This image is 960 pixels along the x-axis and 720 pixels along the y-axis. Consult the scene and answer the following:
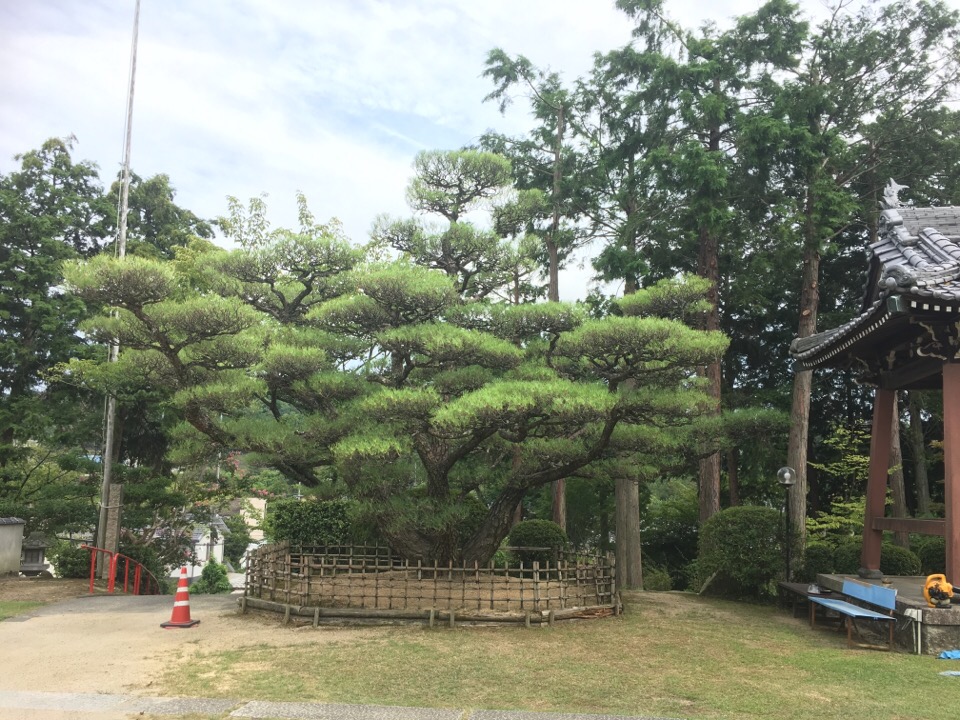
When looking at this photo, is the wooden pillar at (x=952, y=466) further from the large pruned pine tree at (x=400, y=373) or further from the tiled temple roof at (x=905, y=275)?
the large pruned pine tree at (x=400, y=373)

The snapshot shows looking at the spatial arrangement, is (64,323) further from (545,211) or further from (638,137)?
(638,137)

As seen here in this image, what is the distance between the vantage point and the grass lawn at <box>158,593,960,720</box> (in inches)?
229

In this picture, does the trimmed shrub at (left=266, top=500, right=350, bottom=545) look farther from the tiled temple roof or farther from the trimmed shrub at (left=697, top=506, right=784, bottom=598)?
the tiled temple roof

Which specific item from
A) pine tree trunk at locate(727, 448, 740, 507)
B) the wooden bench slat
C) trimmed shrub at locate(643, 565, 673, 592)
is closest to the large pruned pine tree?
the wooden bench slat

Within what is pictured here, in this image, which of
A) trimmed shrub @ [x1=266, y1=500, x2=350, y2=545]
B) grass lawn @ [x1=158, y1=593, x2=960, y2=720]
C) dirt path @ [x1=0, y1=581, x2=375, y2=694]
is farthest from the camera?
trimmed shrub @ [x1=266, y1=500, x2=350, y2=545]

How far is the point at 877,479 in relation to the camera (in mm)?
10398

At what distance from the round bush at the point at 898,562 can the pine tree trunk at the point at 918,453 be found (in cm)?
633

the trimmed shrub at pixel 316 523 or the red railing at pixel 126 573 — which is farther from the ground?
the trimmed shrub at pixel 316 523

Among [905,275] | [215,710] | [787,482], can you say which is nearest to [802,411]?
[787,482]

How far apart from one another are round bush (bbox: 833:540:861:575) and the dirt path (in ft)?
26.5

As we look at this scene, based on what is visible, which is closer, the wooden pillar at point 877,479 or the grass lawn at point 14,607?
the wooden pillar at point 877,479

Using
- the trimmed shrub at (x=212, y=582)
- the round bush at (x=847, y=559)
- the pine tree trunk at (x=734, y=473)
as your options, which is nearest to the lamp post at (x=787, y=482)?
the round bush at (x=847, y=559)

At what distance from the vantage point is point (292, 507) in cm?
1538

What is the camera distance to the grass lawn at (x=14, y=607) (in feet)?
34.1
